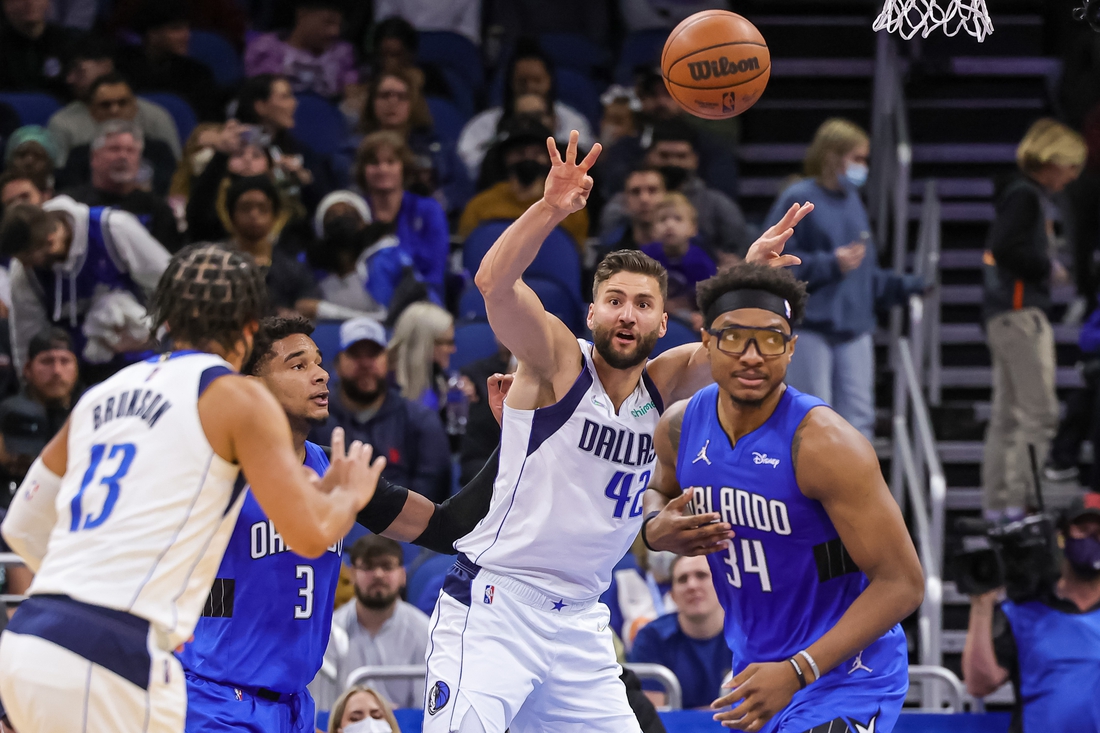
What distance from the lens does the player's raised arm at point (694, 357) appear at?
552cm

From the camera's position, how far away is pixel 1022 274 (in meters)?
9.10

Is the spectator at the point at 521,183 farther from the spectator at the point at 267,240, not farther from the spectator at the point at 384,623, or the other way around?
the spectator at the point at 384,623

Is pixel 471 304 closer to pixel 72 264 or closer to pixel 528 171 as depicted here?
pixel 528 171

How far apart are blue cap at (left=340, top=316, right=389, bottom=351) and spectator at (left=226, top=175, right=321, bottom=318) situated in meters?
0.69

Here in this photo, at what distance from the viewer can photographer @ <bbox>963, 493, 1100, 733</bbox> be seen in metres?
6.26

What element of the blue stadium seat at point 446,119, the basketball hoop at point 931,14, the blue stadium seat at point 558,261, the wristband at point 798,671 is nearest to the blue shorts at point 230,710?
the wristband at point 798,671

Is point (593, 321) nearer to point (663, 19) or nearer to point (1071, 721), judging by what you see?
point (1071, 721)

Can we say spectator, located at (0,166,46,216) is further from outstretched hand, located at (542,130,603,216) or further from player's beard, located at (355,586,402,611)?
outstretched hand, located at (542,130,603,216)

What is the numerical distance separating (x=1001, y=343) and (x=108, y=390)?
22.2 feet

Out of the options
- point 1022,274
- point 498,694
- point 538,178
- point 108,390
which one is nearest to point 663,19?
point 538,178

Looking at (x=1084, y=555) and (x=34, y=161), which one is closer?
(x=1084, y=555)

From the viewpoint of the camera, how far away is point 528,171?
31.9 feet

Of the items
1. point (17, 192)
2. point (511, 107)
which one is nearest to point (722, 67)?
point (511, 107)

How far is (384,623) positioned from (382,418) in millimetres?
1413
